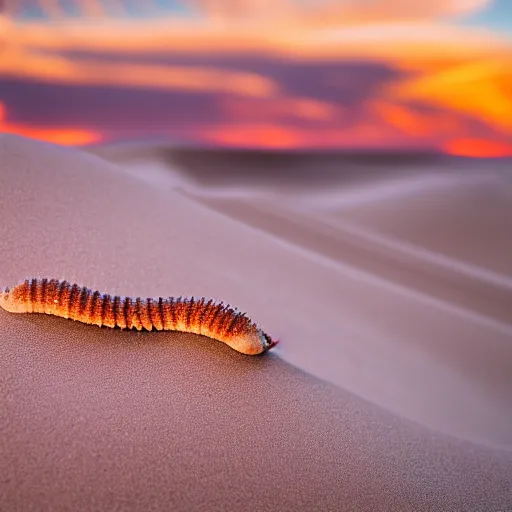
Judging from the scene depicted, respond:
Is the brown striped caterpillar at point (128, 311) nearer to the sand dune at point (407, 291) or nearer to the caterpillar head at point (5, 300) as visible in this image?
the caterpillar head at point (5, 300)

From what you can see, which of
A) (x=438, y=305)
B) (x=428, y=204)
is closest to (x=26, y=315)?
(x=438, y=305)

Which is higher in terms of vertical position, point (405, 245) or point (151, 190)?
point (405, 245)

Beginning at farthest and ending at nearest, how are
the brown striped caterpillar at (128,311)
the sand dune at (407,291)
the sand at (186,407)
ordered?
the sand dune at (407,291)
the brown striped caterpillar at (128,311)
the sand at (186,407)

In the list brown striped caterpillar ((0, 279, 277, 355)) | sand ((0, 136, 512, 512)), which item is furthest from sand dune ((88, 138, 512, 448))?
brown striped caterpillar ((0, 279, 277, 355))

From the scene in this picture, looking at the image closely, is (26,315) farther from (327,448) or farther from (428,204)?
(428,204)

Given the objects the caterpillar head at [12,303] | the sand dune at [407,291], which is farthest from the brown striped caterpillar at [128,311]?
the sand dune at [407,291]

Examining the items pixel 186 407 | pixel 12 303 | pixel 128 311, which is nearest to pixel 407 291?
pixel 128 311
